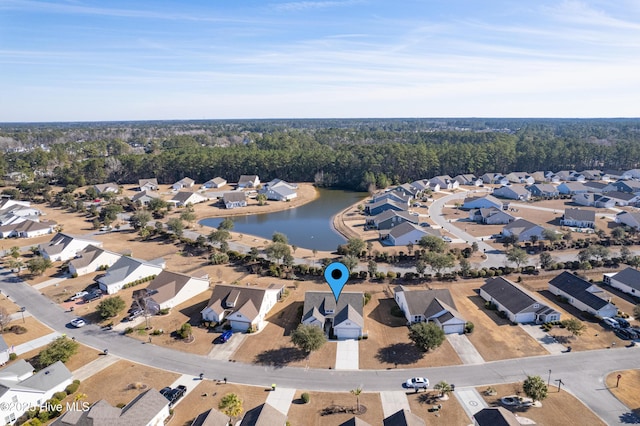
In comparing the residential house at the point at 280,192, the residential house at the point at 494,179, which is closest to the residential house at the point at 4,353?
the residential house at the point at 280,192

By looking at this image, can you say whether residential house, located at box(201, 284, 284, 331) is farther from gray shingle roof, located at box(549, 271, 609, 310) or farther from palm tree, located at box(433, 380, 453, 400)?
gray shingle roof, located at box(549, 271, 609, 310)

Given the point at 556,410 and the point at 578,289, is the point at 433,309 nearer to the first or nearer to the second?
the point at 556,410

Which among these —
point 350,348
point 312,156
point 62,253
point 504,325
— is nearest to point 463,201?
point 312,156

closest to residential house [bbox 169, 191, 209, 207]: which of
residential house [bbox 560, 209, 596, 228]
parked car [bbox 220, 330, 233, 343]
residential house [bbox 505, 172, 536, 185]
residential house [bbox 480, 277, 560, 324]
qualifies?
parked car [bbox 220, 330, 233, 343]

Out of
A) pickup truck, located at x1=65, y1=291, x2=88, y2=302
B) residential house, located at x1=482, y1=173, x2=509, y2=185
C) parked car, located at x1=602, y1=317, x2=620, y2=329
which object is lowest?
pickup truck, located at x1=65, y1=291, x2=88, y2=302

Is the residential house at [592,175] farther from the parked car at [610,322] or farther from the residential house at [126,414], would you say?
the residential house at [126,414]

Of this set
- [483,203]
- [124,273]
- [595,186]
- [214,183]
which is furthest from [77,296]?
[595,186]
